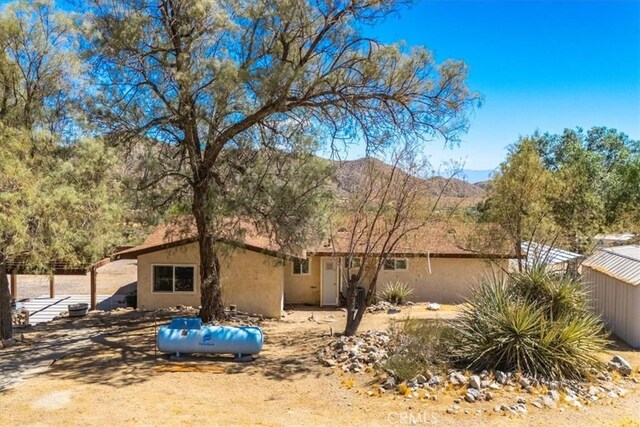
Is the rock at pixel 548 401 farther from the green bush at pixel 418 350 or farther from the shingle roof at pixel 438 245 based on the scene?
the shingle roof at pixel 438 245

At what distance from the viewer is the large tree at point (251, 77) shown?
12.6 meters

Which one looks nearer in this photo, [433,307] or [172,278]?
[172,278]

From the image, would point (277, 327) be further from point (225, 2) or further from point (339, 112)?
point (225, 2)

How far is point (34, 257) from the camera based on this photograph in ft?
35.2

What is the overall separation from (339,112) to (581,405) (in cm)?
876

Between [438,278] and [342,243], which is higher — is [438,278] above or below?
below

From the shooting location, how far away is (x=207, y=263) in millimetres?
15945

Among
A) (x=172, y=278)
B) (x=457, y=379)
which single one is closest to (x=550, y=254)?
(x=457, y=379)

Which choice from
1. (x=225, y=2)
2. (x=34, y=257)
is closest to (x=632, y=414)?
(x=34, y=257)

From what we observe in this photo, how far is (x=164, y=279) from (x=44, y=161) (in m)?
8.18

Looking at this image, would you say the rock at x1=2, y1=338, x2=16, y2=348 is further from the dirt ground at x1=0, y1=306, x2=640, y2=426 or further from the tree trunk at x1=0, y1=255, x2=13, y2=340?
the dirt ground at x1=0, y1=306, x2=640, y2=426

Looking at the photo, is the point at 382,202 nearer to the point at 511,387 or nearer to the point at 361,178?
the point at 361,178

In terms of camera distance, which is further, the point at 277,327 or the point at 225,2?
the point at 277,327

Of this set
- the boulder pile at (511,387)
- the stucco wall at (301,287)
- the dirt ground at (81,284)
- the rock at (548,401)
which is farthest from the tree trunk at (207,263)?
the dirt ground at (81,284)
